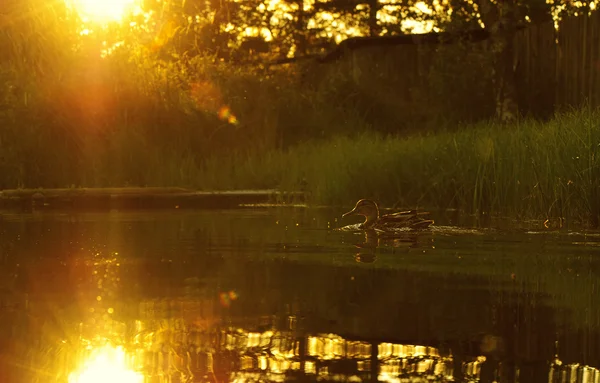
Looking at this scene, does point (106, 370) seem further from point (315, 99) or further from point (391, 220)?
point (315, 99)

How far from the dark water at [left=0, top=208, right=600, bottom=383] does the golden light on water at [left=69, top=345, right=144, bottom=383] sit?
0.02 metres

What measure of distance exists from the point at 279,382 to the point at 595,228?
772 centimetres

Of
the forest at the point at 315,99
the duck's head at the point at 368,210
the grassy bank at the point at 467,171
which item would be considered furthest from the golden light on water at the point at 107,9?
the duck's head at the point at 368,210

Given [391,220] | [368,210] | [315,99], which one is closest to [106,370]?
[391,220]

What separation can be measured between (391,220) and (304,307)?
5156 millimetres

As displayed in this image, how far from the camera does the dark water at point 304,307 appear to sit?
14.8 ft

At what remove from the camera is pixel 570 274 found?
7.57 metres

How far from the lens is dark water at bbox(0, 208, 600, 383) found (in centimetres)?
450

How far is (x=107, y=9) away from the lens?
23906mm

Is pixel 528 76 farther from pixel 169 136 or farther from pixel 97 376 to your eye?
pixel 97 376

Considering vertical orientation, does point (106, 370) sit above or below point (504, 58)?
below

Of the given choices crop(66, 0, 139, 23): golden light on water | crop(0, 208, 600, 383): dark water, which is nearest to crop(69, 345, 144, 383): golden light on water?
crop(0, 208, 600, 383): dark water

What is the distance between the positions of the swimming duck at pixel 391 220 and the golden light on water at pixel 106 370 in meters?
6.28

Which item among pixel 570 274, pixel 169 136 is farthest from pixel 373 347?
pixel 169 136
